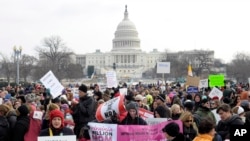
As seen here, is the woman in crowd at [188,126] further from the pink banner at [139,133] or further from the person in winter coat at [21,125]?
the person in winter coat at [21,125]

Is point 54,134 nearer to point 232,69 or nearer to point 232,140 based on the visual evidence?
point 232,140

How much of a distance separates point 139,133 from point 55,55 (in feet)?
297

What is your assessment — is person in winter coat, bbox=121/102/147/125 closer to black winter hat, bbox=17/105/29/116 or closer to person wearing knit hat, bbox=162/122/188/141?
person wearing knit hat, bbox=162/122/188/141

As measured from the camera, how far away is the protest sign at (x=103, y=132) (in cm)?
693

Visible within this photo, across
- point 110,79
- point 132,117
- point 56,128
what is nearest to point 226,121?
point 132,117

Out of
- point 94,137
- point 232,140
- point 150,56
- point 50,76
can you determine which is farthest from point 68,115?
point 150,56

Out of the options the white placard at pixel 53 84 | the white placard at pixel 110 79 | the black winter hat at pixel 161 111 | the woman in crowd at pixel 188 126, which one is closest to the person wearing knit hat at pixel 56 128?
the woman in crowd at pixel 188 126

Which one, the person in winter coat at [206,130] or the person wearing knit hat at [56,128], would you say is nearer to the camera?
the person in winter coat at [206,130]

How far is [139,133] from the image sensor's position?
7.07 m

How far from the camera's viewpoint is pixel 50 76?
41.0 feet

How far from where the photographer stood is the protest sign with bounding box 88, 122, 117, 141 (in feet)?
22.7

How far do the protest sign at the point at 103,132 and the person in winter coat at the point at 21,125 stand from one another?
56.2 inches

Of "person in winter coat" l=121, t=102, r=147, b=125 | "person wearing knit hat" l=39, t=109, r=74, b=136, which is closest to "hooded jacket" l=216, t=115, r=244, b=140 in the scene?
"person in winter coat" l=121, t=102, r=147, b=125

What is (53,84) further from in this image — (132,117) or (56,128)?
(56,128)
